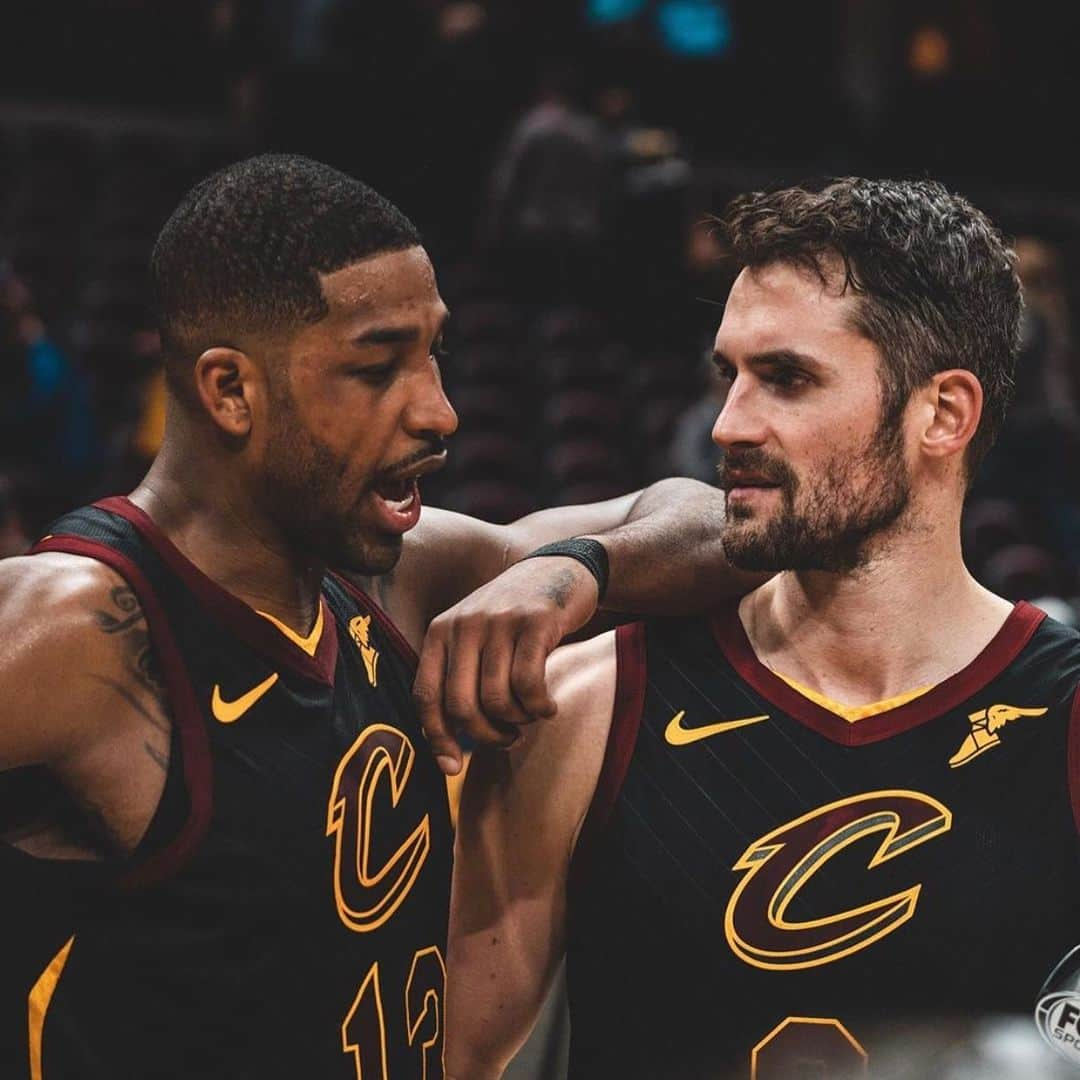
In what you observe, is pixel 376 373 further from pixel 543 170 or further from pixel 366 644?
pixel 543 170

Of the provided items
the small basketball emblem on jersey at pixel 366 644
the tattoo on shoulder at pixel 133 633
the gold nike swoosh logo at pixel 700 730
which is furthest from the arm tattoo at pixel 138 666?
the gold nike swoosh logo at pixel 700 730

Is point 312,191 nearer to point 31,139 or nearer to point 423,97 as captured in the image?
point 423,97

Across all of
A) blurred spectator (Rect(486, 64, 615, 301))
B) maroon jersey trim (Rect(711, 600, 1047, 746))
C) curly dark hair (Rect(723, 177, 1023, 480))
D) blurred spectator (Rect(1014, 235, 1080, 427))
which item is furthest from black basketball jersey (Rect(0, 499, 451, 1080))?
blurred spectator (Rect(486, 64, 615, 301))

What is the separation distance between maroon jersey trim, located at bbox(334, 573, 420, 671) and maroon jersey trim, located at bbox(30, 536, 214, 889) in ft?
1.38

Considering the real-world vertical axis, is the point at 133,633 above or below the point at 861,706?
above

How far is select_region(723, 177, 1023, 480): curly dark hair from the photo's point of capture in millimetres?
2227

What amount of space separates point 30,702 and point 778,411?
3.38 feet

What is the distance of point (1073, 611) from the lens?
18.7ft

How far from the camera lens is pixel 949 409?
2.29 metres

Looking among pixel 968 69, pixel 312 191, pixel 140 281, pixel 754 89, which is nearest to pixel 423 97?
pixel 140 281

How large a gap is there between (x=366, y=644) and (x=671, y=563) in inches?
17.5

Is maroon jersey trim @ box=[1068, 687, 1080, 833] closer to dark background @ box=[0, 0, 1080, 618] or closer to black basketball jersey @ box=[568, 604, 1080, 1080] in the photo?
black basketball jersey @ box=[568, 604, 1080, 1080]

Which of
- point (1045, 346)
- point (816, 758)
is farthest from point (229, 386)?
point (1045, 346)

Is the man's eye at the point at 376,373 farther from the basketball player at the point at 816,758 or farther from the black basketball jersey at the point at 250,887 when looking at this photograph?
the basketball player at the point at 816,758
